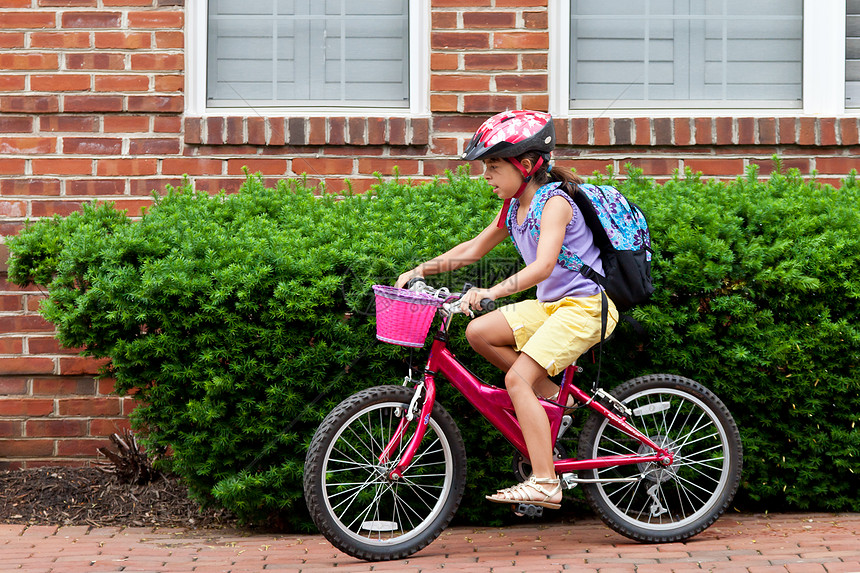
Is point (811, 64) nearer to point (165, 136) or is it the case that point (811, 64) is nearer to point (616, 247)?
point (616, 247)

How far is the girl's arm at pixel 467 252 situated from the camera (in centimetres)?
374

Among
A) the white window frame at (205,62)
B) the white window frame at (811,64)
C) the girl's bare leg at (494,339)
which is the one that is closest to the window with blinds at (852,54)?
the white window frame at (811,64)

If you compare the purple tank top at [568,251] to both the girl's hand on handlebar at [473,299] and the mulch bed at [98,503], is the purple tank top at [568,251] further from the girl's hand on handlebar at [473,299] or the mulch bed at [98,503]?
the mulch bed at [98,503]

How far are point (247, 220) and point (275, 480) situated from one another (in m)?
1.26

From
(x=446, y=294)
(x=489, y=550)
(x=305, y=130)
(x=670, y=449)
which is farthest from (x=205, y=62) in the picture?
(x=670, y=449)

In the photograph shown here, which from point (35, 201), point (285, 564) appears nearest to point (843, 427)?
point (285, 564)

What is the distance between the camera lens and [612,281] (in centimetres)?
354

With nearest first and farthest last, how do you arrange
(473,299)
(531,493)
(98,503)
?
(473,299)
(531,493)
(98,503)

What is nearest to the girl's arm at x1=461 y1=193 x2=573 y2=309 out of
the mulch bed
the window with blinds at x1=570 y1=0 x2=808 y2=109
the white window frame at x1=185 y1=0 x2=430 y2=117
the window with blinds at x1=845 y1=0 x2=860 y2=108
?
the mulch bed

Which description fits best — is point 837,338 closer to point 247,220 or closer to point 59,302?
point 247,220

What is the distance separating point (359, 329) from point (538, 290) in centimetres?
81

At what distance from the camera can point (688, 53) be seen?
5.54m

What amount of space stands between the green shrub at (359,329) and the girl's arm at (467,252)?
195 millimetres

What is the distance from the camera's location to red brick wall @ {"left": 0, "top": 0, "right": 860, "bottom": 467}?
5.18 metres
